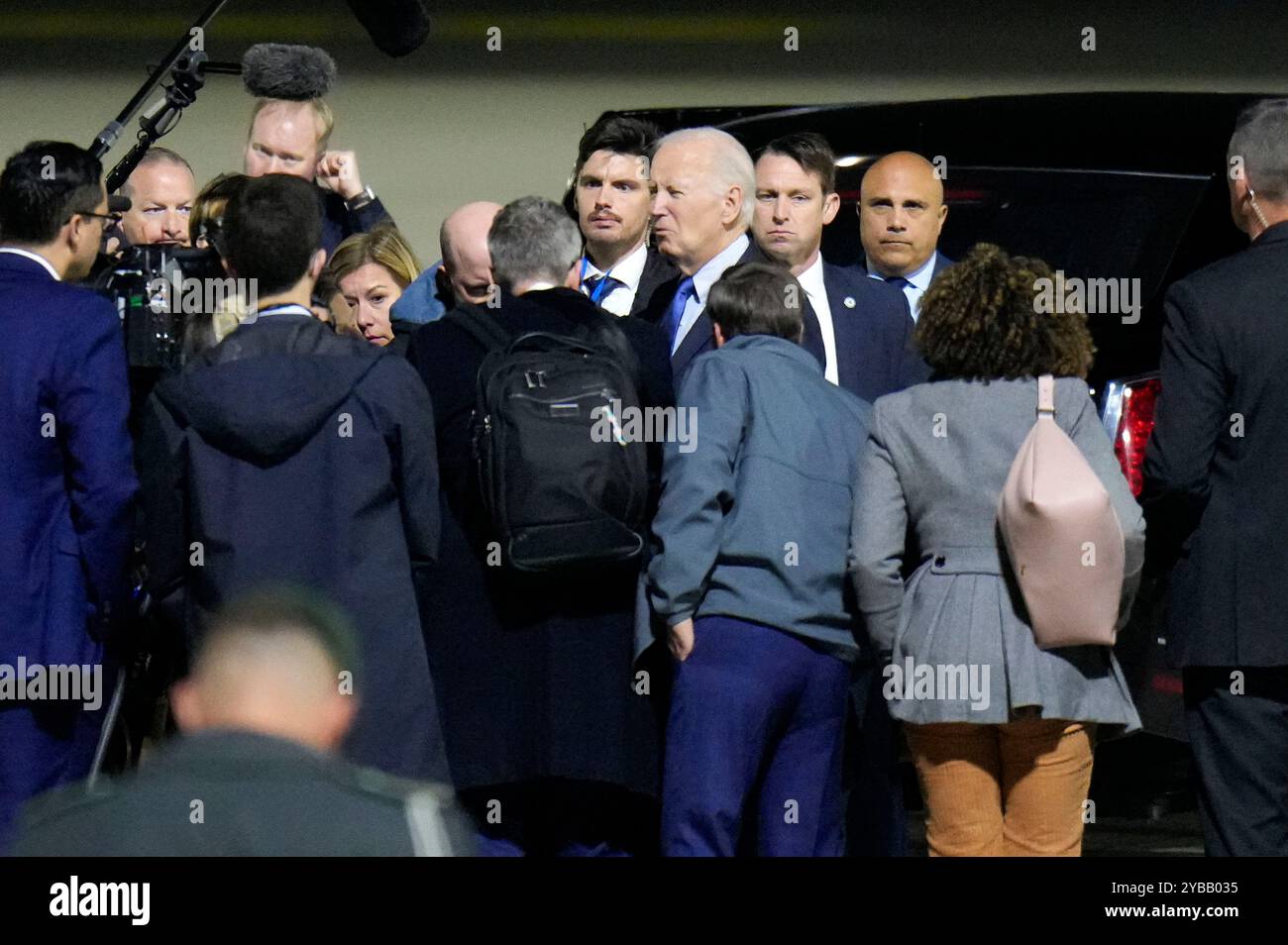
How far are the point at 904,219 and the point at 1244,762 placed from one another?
1965mm

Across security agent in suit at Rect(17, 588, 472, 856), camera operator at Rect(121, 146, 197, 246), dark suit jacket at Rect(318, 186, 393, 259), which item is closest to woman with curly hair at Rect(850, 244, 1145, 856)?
dark suit jacket at Rect(318, 186, 393, 259)

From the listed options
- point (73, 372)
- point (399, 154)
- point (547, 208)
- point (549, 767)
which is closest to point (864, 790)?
point (549, 767)

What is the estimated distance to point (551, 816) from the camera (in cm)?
541

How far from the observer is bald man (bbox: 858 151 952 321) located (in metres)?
6.67

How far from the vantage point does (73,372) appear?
5.10 metres

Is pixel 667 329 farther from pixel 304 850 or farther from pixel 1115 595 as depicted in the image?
pixel 304 850

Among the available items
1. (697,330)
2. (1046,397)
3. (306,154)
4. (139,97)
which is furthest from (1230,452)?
(139,97)

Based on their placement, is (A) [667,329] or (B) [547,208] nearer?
(B) [547,208]

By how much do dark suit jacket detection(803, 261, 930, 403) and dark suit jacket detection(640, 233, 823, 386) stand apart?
0.11 ft

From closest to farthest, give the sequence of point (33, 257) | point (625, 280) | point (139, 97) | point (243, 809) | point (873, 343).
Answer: point (243, 809) < point (33, 257) < point (873, 343) < point (139, 97) < point (625, 280)

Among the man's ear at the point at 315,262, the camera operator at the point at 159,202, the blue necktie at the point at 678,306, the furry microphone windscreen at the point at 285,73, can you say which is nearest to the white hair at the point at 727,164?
the blue necktie at the point at 678,306

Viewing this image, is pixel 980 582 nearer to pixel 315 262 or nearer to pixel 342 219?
pixel 315 262

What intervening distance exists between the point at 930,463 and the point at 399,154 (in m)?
5.98

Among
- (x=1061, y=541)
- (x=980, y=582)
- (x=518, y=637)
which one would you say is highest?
(x=1061, y=541)
